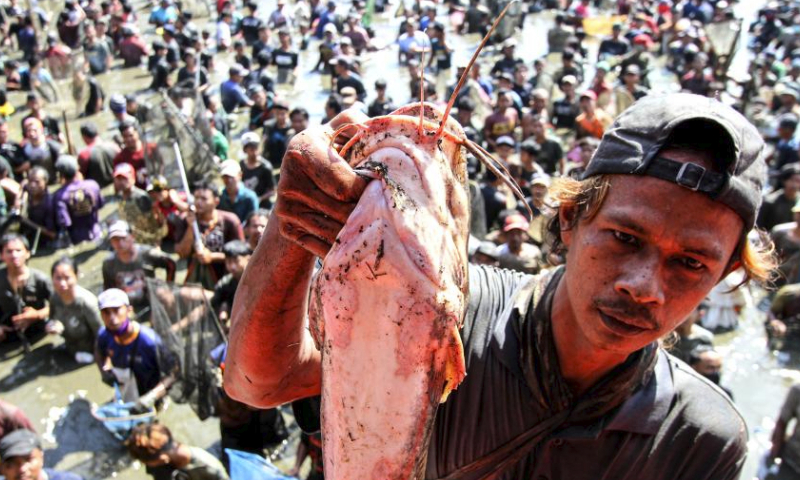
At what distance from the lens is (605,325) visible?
2.09 metres

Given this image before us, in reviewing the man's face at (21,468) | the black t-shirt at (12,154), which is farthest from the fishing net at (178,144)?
the man's face at (21,468)

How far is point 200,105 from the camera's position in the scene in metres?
13.4

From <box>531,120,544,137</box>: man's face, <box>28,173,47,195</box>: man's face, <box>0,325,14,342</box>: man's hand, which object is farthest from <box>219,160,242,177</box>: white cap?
<box>531,120,544,137</box>: man's face

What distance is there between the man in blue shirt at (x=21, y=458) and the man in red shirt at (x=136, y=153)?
22.7 feet

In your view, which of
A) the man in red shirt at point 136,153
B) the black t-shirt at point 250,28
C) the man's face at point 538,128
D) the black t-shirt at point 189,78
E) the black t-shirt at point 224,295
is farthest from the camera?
the black t-shirt at point 250,28

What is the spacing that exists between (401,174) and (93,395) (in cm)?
831

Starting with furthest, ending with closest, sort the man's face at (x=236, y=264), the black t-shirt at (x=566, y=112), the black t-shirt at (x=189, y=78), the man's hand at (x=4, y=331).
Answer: the black t-shirt at (x=189, y=78) < the black t-shirt at (x=566, y=112) < the man's hand at (x=4, y=331) < the man's face at (x=236, y=264)

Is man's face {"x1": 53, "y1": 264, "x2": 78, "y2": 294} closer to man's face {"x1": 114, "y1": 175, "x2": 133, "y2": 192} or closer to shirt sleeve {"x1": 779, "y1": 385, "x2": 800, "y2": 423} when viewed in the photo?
man's face {"x1": 114, "y1": 175, "x2": 133, "y2": 192}

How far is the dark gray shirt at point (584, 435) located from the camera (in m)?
2.22

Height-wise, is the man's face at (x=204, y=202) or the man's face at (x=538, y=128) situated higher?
the man's face at (x=538, y=128)

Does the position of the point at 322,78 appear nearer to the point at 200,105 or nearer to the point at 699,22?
the point at 200,105

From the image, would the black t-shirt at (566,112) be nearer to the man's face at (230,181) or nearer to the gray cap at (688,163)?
the man's face at (230,181)

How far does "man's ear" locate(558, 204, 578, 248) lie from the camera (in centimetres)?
234

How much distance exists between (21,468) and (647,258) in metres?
5.38
